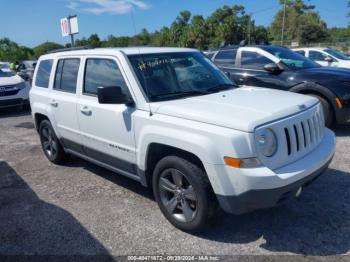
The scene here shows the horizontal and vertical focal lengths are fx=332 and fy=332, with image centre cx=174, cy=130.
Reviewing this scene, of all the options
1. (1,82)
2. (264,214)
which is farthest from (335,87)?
(1,82)

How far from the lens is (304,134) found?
3211 mm

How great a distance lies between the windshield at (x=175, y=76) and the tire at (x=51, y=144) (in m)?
2.35

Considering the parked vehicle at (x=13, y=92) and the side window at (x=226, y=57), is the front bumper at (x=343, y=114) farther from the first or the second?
the parked vehicle at (x=13, y=92)

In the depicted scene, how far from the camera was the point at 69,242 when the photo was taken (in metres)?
3.38

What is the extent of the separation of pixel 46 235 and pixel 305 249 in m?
2.62

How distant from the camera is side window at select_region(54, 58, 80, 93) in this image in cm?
464

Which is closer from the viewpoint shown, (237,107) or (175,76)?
(237,107)

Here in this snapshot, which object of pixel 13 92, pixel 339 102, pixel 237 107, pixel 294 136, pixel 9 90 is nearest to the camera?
pixel 294 136

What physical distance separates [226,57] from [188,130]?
5549 mm

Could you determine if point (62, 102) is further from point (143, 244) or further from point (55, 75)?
point (143, 244)

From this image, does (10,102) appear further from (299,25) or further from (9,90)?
(299,25)

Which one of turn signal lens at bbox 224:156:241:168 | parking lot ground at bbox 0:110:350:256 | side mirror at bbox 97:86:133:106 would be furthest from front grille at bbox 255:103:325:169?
side mirror at bbox 97:86:133:106

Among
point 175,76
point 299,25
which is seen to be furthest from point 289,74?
point 299,25

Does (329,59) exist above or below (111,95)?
below
